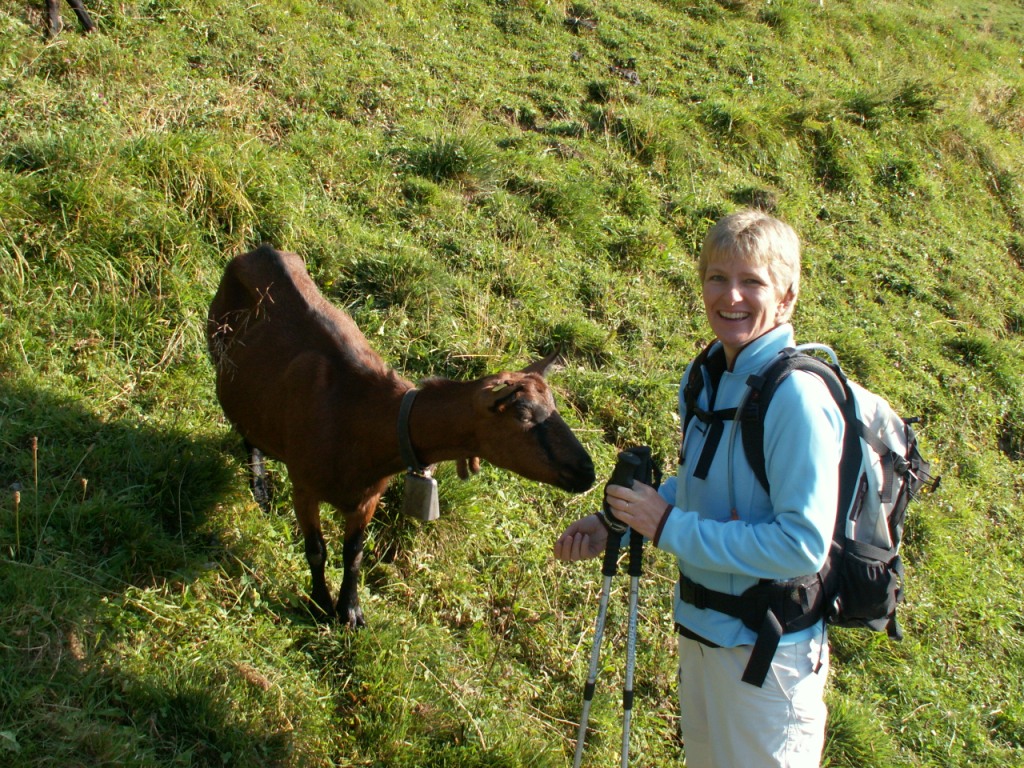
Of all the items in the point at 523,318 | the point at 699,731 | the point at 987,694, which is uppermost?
the point at 523,318

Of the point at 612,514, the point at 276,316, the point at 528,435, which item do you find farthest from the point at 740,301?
the point at 276,316

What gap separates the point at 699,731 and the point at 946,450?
581 centimetres

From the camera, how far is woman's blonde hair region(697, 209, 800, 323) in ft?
7.96

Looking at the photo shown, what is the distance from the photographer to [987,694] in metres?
5.32

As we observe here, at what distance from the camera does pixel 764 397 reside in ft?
7.34

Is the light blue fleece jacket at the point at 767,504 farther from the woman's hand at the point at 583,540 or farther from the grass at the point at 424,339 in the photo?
the grass at the point at 424,339

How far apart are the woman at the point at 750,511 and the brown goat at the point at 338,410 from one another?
3.13ft

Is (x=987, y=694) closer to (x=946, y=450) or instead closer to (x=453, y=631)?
(x=946, y=450)

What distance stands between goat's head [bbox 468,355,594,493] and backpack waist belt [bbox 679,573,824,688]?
1060mm

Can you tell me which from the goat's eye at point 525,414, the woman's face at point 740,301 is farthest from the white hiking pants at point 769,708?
the goat's eye at point 525,414

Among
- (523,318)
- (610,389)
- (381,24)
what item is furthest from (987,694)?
(381,24)

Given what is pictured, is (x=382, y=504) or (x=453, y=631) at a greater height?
(x=382, y=504)

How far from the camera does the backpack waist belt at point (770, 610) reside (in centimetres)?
228

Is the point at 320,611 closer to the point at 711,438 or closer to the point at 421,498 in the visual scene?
the point at 421,498
